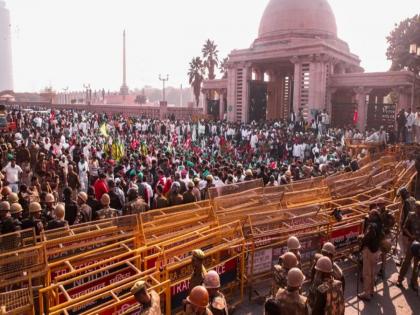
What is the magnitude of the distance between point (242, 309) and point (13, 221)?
13.8 ft

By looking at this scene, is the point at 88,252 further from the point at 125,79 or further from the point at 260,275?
the point at 125,79

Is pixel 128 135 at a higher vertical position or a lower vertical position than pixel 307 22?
lower

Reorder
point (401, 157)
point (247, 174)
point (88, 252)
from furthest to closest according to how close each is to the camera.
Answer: point (401, 157), point (247, 174), point (88, 252)

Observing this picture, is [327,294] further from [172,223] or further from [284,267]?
[172,223]

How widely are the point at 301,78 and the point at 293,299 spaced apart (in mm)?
25534

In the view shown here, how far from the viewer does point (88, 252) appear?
208 inches

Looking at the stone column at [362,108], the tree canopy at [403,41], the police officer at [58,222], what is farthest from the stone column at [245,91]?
the police officer at [58,222]

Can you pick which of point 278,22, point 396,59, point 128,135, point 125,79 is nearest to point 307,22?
point 278,22

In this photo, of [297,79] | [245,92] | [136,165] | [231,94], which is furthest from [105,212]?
[231,94]

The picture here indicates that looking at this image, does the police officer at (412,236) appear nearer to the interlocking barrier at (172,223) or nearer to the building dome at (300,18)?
the interlocking barrier at (172,223)

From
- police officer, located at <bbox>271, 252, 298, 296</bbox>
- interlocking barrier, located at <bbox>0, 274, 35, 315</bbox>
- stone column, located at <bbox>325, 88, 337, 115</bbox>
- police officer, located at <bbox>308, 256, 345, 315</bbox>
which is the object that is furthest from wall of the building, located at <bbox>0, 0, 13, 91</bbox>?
police officer, located at <bbox>308, 256, 345, 315</bbox>

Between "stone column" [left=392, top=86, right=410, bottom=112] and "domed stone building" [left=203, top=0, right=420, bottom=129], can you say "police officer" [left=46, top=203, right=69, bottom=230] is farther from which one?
"stone column" [left=392, top=86, right=410, bottom=112]

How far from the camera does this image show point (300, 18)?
34281 millimetres

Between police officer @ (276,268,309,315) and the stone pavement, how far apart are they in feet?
6.94
